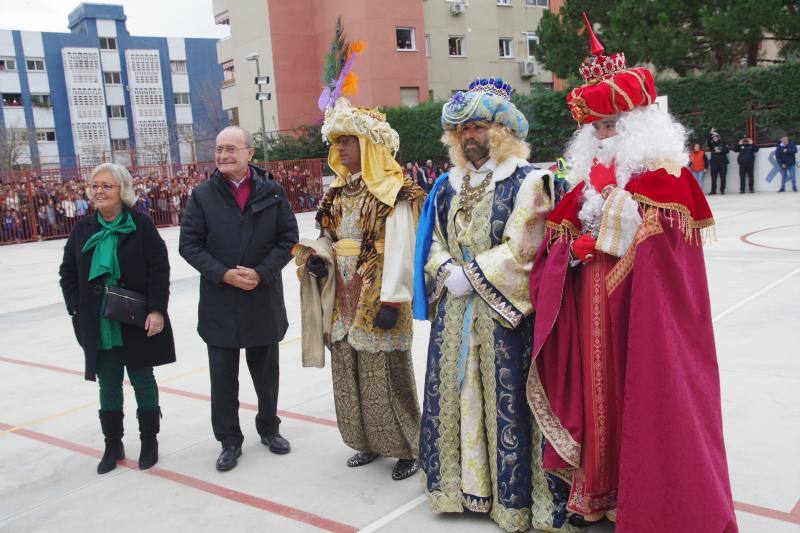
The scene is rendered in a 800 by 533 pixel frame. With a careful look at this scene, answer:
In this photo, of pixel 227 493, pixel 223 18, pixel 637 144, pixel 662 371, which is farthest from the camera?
pixel 223 18

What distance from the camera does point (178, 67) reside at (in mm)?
56562

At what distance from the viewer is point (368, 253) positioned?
3.90 meters

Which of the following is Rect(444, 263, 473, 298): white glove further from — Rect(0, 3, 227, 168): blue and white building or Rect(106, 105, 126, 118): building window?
Rect(106, 105, 126, 118): building window

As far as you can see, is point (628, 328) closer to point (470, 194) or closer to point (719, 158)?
point (470, 194)

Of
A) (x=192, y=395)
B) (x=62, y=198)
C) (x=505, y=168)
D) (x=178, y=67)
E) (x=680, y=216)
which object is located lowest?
(x=192, y=395)

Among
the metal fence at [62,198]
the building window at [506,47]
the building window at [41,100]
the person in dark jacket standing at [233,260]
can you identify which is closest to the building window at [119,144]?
the building window at [41,100]

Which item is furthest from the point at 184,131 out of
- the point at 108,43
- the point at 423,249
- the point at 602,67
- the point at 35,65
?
the point at 602,67

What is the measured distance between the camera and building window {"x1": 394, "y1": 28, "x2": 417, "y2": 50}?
1227 inches

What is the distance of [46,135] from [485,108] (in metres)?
55.1

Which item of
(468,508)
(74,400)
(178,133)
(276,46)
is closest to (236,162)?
(468,508)

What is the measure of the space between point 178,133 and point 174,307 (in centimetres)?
4944

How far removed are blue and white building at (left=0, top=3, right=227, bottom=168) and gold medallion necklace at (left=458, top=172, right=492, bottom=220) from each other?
154 feet

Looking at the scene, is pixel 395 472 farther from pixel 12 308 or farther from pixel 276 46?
pixel 276 46

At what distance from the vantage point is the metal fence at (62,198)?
2103cm
